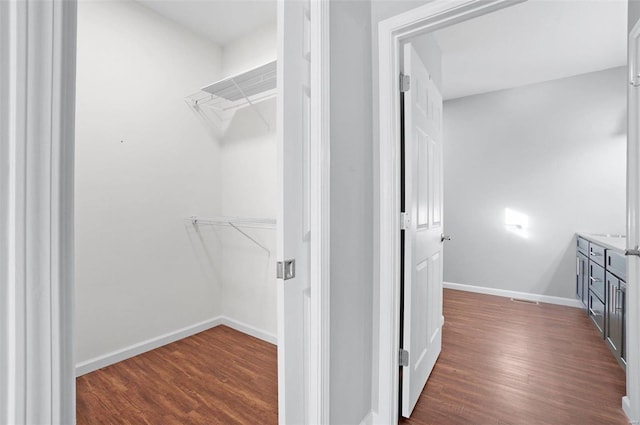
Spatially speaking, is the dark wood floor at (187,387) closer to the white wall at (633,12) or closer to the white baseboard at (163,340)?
the white baseboard at (163,340)

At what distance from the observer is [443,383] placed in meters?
2.10

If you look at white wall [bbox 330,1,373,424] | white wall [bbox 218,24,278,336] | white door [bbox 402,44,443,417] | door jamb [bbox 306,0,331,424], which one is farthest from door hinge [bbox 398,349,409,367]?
white wall [bbox 218,24,278,336]

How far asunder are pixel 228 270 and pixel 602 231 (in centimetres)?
406

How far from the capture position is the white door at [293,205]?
1113 millimetres

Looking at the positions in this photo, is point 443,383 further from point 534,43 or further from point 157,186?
point 534,43

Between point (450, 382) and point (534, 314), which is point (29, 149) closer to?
point (450, 382)

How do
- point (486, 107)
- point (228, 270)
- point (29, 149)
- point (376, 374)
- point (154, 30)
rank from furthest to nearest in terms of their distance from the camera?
1. point (486, 107)
2. point (228, 270)
3. point (154, 30)
4. point (376, 374)
5. point (29, 149)

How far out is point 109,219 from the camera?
2297mm

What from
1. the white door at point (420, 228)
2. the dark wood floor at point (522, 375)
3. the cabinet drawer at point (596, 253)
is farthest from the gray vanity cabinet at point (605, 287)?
the white door at point (420, 228)

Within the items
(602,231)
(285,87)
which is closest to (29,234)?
(285,87)

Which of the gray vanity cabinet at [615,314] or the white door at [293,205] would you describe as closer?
the white door at [293,205]

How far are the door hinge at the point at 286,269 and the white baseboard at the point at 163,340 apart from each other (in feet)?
5.60

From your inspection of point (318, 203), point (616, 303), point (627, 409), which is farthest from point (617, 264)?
point (318, 203)

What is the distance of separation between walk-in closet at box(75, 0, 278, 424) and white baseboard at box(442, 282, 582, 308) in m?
2.92
